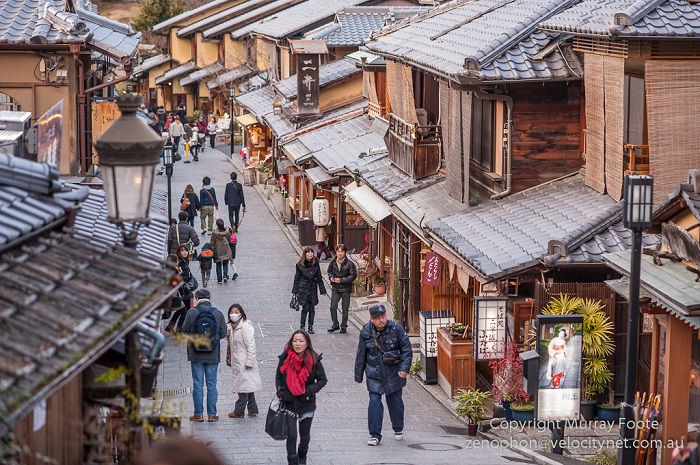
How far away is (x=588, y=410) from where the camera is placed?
16.0 meters

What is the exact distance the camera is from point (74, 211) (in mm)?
7586

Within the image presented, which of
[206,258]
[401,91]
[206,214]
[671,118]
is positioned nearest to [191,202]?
[206,214]

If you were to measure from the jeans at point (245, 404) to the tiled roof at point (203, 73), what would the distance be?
4872cm

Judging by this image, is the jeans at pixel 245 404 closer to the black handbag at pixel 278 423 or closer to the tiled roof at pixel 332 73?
the black handbag at pixel 278 423

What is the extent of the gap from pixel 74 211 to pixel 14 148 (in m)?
5.41

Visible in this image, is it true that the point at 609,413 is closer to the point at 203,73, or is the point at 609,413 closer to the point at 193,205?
the point at 193,205

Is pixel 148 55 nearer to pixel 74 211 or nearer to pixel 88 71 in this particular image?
pixel 88 71

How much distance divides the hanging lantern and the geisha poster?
55.4ft

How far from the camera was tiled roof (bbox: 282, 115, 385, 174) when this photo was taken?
29375 mm

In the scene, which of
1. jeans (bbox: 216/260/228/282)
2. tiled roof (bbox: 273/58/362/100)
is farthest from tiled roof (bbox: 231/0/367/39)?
jeans (bbox: 216/260/228/282)

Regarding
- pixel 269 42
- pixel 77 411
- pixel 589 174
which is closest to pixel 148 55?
pixel 269 42

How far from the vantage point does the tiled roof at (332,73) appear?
36.6m

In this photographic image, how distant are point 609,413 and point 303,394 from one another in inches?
190

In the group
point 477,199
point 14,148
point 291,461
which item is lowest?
point 291,461
